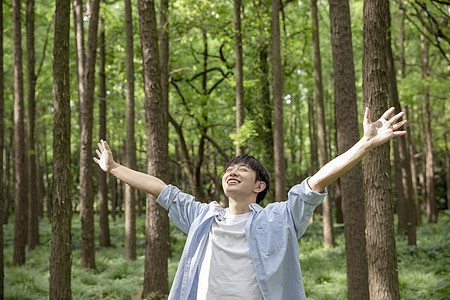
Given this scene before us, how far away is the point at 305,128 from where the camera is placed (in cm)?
3672

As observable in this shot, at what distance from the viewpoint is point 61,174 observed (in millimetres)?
6359

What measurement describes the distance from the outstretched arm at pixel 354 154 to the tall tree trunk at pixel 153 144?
18.4ft

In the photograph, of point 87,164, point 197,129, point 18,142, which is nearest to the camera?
point 87,164

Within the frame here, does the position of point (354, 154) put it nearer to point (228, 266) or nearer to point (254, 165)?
point (254, 165)

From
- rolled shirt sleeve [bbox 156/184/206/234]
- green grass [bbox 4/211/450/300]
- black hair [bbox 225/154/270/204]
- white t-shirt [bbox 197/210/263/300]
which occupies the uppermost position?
black hair [bbox 225/154/270/204]

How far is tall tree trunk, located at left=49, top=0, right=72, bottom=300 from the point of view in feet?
20.9

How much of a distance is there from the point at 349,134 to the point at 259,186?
14.6 feet

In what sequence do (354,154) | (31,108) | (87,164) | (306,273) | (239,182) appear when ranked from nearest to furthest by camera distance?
(354,154) < (239,182) < (306,273) < (87,164) < (31,108)

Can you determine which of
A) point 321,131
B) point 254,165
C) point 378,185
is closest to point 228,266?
point 254,165

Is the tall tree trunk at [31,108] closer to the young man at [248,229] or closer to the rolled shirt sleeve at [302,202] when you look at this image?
the young man at [248,229]

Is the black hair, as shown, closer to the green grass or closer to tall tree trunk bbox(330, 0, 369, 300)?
tall tree trunk bbox(330, 0, 369, 300)

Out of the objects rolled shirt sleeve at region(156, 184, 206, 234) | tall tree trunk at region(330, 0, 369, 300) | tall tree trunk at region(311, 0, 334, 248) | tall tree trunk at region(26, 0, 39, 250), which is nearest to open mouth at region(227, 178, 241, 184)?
rolled shirt sleeve at region(156, 184, 206, 234)

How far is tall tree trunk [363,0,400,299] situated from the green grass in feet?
7.93

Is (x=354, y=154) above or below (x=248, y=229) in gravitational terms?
above
